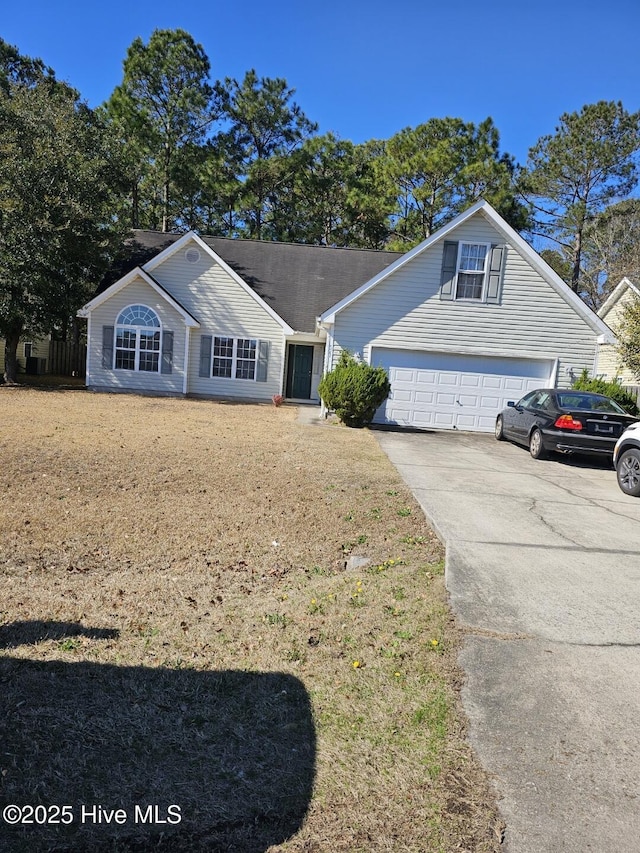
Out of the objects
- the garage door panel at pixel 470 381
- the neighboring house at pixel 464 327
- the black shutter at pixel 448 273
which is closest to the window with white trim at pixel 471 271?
the neighboring house at pixel 464 327

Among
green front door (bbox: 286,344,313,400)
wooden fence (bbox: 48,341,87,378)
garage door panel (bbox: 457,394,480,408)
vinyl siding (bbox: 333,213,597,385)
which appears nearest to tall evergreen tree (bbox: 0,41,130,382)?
wooden fence (bbox: 48,341,87,378)

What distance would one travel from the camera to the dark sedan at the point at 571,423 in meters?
11.7

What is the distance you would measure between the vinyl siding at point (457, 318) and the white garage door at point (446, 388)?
35cm

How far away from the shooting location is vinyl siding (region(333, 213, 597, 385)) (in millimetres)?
17266

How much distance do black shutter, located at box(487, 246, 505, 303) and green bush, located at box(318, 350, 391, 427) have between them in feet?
13.8

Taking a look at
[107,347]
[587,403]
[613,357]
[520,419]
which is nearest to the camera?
[587,403]

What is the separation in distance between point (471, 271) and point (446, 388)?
11.3ft

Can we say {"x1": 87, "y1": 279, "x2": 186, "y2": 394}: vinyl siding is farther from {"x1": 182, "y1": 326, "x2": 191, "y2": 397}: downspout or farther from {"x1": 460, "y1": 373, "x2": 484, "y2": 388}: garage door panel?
{"x1": 460, "y1": 373, "x2": 484, "y2": 388}: garage door panel

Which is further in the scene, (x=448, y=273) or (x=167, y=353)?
(x=167, y=353)

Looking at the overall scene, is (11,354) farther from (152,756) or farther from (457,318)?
(152,756)

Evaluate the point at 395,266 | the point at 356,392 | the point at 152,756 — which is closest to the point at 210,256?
the point at 395,266

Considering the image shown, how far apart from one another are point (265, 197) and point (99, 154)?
16.0 meters

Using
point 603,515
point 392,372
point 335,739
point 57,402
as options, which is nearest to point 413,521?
point 603,515

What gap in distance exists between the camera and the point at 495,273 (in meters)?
17.4
